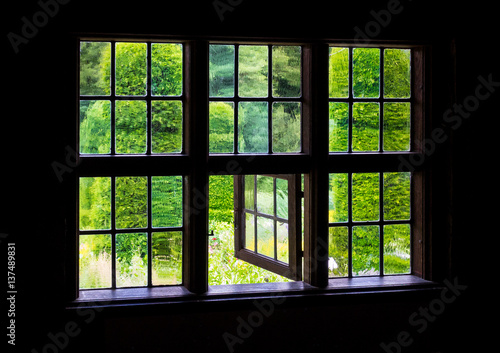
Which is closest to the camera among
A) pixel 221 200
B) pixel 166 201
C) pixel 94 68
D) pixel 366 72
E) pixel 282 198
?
pixel 94 68

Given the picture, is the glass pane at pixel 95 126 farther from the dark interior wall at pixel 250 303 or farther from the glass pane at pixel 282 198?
the glass pane at pixel 282 198

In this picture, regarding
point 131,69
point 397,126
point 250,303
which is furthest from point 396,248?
point 131,69

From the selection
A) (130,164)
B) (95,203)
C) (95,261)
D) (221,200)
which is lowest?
(95,261)

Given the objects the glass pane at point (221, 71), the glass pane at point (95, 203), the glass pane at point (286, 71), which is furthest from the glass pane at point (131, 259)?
the glass pane at point (286, 71)

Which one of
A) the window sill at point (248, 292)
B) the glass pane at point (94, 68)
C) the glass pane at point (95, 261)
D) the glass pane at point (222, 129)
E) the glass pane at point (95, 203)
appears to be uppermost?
the glass pane at point (94, 68)

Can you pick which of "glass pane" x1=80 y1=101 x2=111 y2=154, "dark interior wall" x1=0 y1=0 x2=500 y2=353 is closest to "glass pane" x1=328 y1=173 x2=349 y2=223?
"dark interior wall" x1=0 y1=0 x2=500 y2=353

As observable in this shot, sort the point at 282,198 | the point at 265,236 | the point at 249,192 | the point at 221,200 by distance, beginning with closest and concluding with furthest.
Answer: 1. the point at 282,198
2. the point at 265,236
3. the point at 249,192
4. the point at 221,200

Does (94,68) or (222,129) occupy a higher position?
(94,68)

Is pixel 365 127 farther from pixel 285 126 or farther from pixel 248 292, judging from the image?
pixel 248 292

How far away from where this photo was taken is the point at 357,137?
323 cm

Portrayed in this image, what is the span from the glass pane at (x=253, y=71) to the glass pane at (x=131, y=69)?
1.93ft

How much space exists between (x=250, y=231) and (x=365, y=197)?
94 cm

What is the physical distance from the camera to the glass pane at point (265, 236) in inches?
137

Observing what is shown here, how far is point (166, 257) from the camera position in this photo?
3035 millimetres
